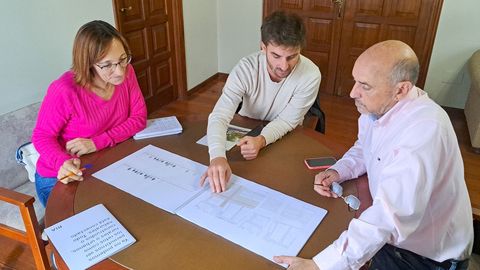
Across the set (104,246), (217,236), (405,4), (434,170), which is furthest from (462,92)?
(104,246)

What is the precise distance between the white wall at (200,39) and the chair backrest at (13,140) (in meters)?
2.39

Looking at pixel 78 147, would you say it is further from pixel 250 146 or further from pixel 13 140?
pixel 250 146

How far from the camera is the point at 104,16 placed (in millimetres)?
2803

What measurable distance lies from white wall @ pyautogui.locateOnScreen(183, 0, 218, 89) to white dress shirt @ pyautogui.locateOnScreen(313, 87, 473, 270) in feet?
10.5

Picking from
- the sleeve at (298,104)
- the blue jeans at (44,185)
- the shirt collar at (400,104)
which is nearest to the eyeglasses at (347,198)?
the shirt collar at (400,104)

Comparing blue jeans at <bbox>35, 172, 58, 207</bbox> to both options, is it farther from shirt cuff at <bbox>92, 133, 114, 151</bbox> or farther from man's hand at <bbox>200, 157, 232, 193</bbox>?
man's hand at <bbox>200, 157, 232, 193</bbox>

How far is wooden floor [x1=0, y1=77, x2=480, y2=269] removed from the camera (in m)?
1.88

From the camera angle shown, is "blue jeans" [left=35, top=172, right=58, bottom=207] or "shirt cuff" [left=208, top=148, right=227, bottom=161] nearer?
"shirt cuff" [left=208, top=148, right=227, bottom=161]

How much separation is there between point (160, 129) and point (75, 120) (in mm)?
352

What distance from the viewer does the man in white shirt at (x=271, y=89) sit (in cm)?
148

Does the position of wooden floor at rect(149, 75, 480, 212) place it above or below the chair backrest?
below

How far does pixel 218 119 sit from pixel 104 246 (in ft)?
2.54

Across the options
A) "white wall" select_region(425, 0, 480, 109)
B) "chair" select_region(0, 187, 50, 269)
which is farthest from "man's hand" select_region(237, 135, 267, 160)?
"white wall" select_region(425, 0, 480, 109)

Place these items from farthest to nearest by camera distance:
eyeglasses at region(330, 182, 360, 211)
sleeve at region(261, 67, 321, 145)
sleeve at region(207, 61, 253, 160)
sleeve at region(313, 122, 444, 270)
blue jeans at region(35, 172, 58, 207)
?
1. sleeve at region(261, 67, 321, 145)
2. blue jeans at region(35, 172, 58, 207)
3. sleeve at region(207, 61, 253, 160)
4. eyeglasses at region(330, 182, 360, 211)
5. sleeve at region(313, 122, 444, 270)
